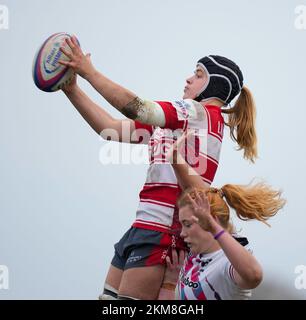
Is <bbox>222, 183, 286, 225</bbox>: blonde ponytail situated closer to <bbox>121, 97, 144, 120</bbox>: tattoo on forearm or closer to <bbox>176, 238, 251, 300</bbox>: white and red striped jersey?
<bbox>176, 238, 251, 300</bbox>: white and red striped jersey

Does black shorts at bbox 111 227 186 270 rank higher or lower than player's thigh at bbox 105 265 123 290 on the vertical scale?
higher

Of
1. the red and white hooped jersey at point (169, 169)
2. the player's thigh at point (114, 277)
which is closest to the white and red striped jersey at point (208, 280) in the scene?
the red and white hooped jersey at point (169, 169)

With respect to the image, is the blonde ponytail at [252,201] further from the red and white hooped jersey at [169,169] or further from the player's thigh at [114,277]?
the player's thigh at [114,277]

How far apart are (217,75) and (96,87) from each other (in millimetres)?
1145

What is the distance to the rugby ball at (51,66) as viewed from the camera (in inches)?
249

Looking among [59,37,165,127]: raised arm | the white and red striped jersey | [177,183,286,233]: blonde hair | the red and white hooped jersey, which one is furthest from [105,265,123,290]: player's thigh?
[59,37,165,127]: raised arm

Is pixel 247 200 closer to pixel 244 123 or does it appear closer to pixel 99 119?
pixel 244 123

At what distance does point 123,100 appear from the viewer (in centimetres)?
599

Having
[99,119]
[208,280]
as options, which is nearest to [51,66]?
[99,119]

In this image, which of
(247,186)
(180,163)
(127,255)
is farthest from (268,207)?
(127,255)

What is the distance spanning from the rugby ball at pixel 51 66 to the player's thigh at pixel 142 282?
1549mm

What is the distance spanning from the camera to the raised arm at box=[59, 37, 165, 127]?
5.98 m

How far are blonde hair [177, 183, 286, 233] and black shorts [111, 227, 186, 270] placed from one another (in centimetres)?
39

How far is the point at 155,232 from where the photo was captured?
6.39m
